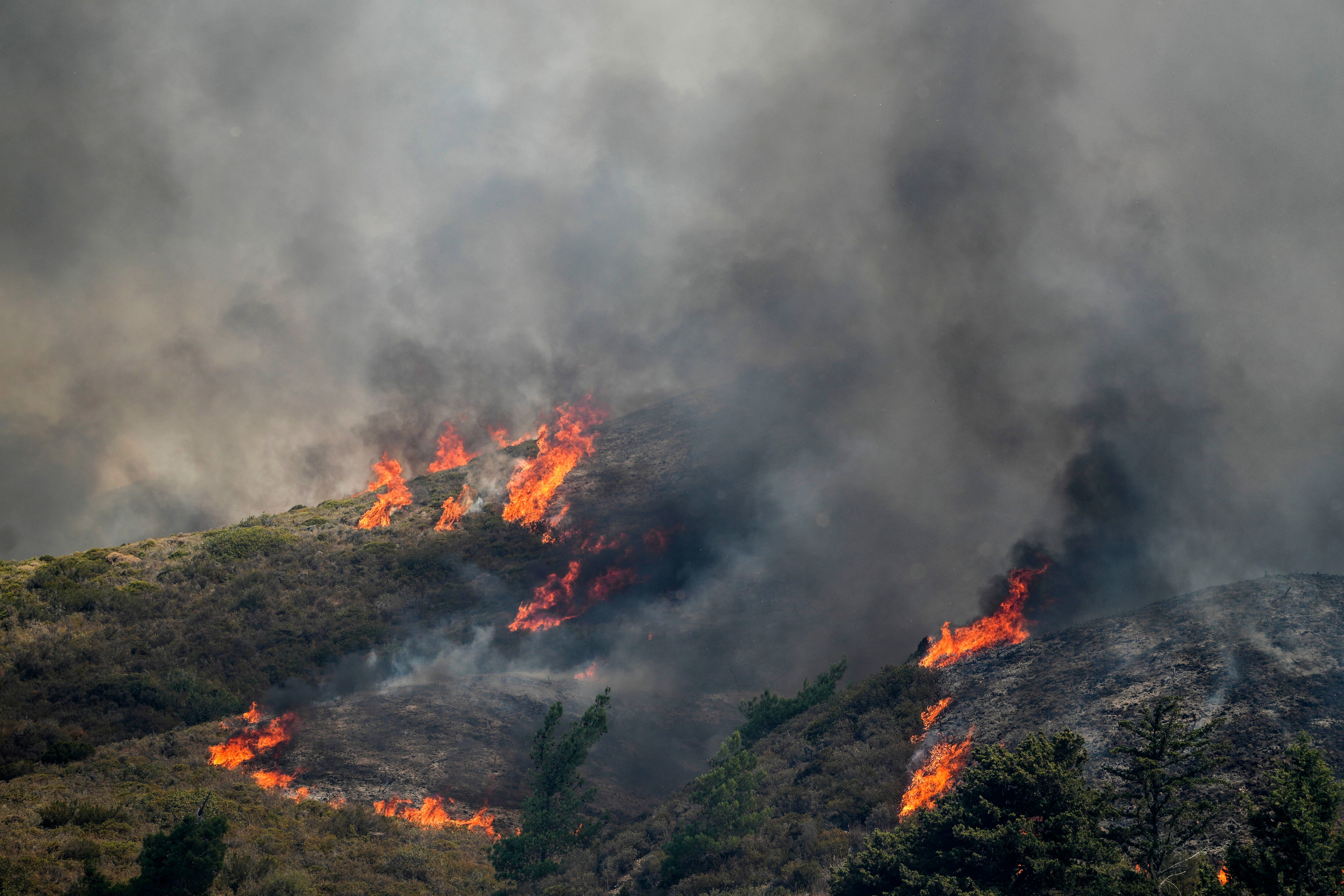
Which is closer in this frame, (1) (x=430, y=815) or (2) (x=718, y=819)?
(2) (x=718, y=819)

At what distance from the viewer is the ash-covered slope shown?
29453mm

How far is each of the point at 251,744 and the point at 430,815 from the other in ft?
45.1

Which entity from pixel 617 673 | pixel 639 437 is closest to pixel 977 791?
pixel 617 673

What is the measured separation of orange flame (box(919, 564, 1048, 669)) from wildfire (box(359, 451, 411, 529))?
63.7 metres

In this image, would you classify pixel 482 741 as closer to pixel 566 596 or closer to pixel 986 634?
pixel 566 596

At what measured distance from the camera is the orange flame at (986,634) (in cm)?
5069

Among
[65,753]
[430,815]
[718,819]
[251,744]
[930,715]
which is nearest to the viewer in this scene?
[718,819]

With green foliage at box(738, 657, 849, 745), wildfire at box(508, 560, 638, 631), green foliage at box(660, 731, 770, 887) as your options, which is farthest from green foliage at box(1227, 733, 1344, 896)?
wildfire at box(508, 560, 638, 631)

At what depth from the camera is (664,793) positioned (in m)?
48.4

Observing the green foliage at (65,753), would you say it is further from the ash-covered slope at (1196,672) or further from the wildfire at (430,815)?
the ash-covered slope at (1196,672)

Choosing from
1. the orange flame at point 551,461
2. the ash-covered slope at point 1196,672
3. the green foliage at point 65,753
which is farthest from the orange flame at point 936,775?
the orange flame at point 551,461

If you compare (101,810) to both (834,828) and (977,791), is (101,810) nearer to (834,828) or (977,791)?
(834,828)

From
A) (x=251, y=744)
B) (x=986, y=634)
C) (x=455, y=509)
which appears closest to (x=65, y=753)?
(x=251, y=744)

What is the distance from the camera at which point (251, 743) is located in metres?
45.5
